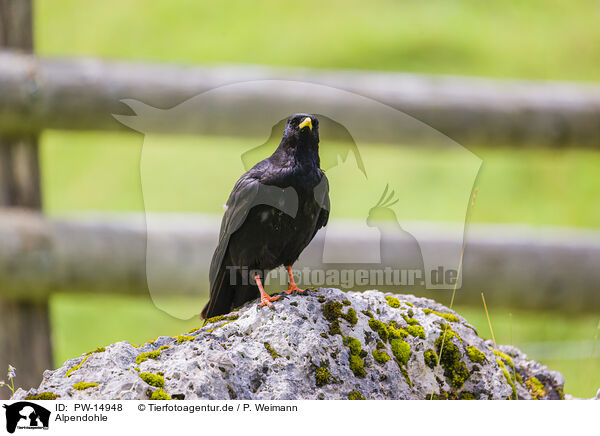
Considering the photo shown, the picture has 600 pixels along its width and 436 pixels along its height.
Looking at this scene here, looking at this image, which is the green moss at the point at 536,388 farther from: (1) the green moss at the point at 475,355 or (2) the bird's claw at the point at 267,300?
(2) the bird's claw at the point at 267,300

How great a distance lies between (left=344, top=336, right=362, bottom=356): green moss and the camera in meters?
1.67

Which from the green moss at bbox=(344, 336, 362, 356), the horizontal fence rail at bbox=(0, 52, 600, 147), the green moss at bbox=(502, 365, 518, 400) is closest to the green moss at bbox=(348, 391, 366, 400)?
the green moss at bbox=(344, 336, 362, 356)

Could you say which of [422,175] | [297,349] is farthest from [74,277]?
[422,175]

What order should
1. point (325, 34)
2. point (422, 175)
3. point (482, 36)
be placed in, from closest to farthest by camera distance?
1. point (422, 175)
2. point (325, 34)
3. point (482, 36)

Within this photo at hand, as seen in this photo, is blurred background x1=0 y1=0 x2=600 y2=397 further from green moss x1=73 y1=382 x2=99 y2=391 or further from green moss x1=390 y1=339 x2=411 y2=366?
green moss x1=390 y1=339 x2=411 y2=366

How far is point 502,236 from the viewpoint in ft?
11.6

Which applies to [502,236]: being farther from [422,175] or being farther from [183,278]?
[422,175]

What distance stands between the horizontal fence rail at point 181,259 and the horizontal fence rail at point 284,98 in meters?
0.55

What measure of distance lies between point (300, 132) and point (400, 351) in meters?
0.69

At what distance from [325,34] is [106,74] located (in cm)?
528

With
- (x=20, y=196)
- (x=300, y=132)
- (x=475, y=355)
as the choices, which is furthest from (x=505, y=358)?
(x=20, y=196)

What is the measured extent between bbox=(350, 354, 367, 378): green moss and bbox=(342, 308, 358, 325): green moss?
11 cm

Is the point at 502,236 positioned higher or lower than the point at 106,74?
lower

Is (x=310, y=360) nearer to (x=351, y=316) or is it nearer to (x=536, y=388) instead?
(x=351, y=316)
